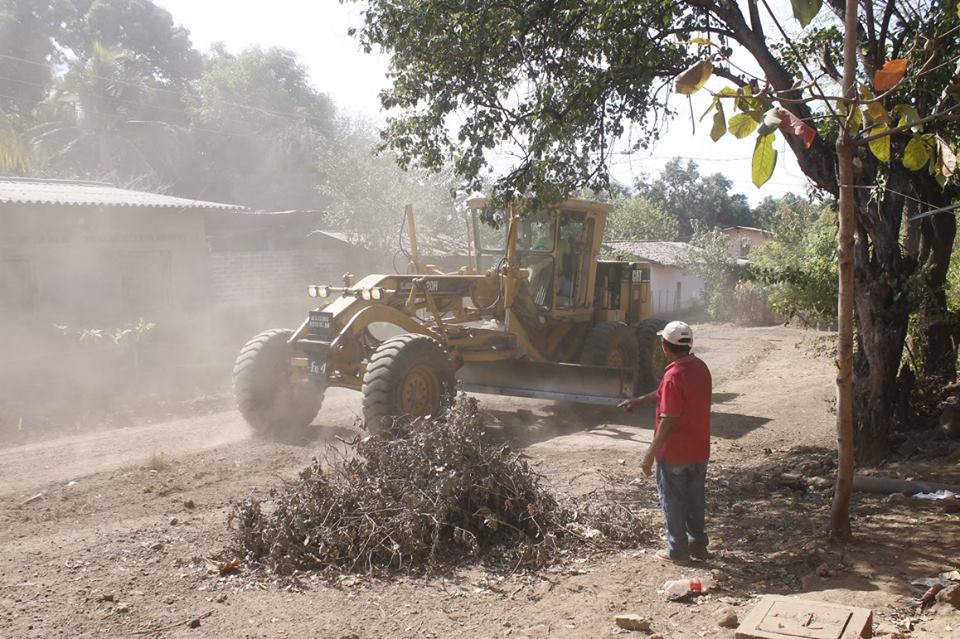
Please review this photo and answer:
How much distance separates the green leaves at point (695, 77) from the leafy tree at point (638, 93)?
9.12 ft

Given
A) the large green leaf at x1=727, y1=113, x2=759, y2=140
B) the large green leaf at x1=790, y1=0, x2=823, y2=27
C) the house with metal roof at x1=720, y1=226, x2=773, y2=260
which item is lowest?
the large green leaf at x1=727, y1=113, x2=759, y2=140

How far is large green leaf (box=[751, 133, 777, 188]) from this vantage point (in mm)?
4266

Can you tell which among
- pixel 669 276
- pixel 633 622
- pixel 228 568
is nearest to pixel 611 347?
pixel 228 568

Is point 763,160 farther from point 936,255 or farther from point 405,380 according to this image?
point 405,380

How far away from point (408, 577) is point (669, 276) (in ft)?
102

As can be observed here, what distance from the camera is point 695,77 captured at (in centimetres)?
435

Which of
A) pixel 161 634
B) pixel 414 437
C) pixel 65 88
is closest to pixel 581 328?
pixel 414 437

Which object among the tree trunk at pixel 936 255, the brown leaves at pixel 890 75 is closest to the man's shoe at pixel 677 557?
the brown leaves at pixel 890 75

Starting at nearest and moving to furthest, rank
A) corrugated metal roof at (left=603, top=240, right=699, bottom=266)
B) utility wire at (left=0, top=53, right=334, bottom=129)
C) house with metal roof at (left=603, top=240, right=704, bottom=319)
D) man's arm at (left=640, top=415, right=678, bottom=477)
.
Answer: man's arm at (left=640, top=415, right=678, bottom=477), corrugated metal roof at (left=603, top=240, right=699, bottom=266), house with metal roof at (left=603, top=240, right=704, bottom=319), utility wire at (left=0, top=53, right=334, bottom=129)

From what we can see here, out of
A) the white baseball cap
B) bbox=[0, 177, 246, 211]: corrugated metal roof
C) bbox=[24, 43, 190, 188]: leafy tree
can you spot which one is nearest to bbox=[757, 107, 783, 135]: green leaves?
the white baseball cap

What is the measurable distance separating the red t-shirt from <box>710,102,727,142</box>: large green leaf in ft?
4.90

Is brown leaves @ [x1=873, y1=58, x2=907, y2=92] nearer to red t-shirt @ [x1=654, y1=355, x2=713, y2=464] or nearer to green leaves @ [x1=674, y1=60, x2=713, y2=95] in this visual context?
green leaves @ [x1=674, y1=60, x2=713, y2=95]

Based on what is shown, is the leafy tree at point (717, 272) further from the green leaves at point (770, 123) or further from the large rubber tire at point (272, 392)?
the green leaves at point (770, 123)

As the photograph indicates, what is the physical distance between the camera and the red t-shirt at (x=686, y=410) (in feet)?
17.4
